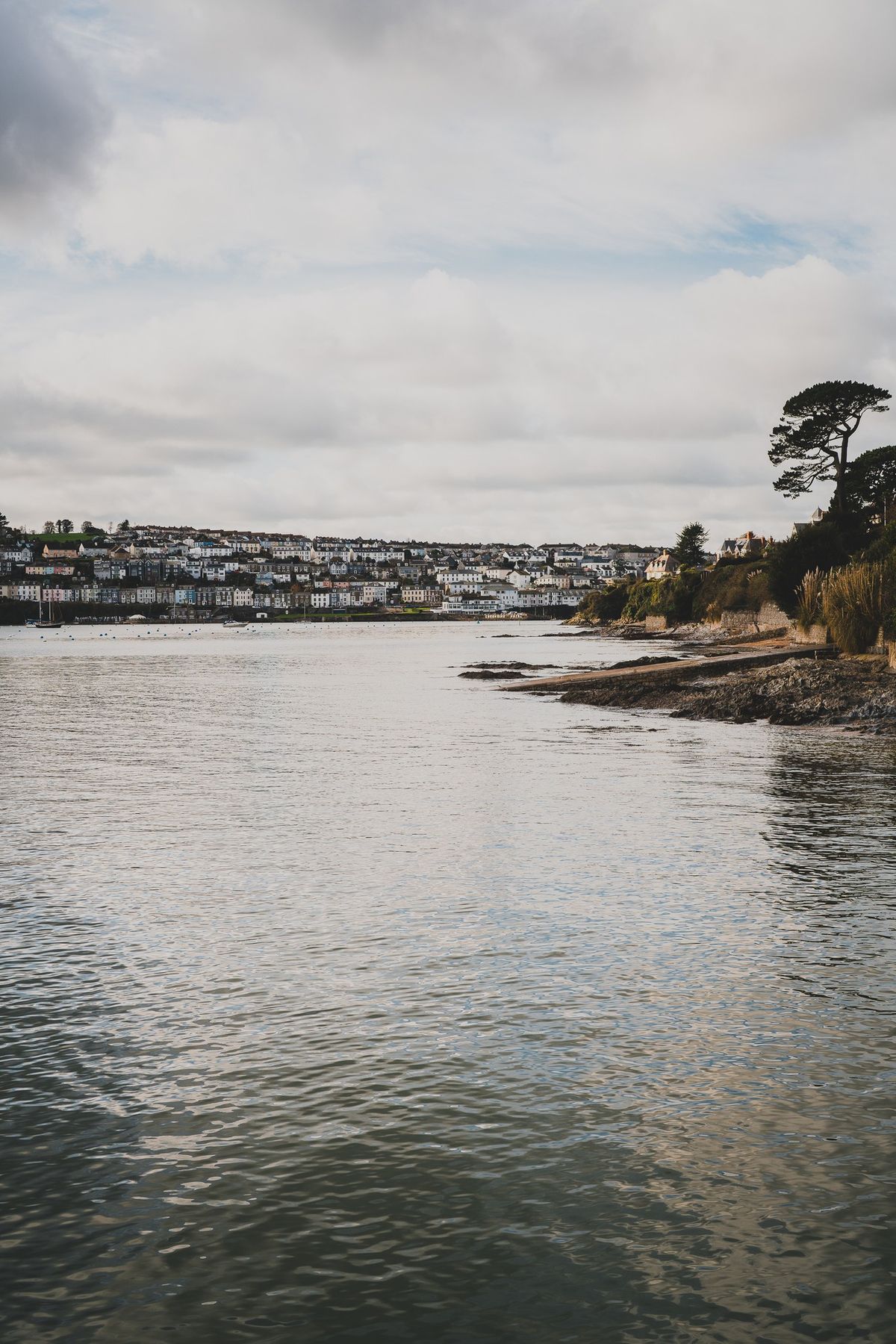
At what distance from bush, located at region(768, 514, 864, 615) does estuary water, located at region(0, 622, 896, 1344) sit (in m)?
56.0

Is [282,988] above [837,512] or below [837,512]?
below

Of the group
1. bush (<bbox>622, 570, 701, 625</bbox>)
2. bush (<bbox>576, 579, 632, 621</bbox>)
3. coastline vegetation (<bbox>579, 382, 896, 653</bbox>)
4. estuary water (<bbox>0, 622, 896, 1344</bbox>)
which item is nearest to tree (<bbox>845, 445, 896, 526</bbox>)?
coastline vegetation (<bbox>579, 382, 896, 653</bbox>)

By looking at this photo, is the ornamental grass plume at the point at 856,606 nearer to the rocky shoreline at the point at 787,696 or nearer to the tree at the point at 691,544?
the rocky shoreline at the point at 787,696

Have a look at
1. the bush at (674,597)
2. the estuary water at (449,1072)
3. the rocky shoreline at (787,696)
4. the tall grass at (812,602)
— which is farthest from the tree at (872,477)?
the estuary water at (449,1072)

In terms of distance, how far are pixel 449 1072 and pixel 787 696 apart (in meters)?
33.8

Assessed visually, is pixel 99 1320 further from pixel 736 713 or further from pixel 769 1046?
pixel 736 713

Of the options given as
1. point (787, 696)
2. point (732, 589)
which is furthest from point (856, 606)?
point (732, 589)

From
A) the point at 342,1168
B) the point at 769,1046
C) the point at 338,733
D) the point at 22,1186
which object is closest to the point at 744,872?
the point at 769,1046

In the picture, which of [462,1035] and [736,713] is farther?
[736,713]

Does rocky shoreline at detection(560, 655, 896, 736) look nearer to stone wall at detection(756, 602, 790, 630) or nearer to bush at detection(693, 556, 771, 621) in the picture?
stone wall at detection(756, 602, 790, 630)

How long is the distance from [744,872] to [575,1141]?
8.98m

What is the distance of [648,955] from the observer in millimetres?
12352

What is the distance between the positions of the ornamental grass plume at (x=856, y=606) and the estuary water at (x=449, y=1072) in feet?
89.0

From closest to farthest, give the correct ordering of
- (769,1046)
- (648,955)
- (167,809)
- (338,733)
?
(769,1046) < (648,955) < (167,809) < (338,733)
